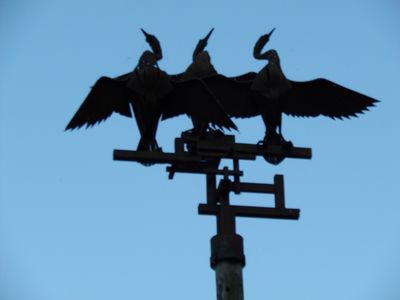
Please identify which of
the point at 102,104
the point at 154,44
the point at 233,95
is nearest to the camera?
the point at 233,95

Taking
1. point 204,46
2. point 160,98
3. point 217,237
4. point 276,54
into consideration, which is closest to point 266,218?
point 217,237

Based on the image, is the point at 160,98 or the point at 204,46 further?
the point at 204,46

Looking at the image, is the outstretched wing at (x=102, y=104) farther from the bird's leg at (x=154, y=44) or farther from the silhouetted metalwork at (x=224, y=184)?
the silhouetted metalwork at (x=224, y=184)

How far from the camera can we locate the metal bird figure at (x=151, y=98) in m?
8.17

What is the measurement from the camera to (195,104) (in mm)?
8320

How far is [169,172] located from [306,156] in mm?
1182

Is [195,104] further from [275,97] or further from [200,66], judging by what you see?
[200,66]

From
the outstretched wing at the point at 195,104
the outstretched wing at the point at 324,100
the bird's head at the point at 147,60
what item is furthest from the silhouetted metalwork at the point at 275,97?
the bird's head at the point at 147,60

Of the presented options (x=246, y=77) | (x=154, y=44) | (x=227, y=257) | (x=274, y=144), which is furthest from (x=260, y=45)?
(x=227, y=257)

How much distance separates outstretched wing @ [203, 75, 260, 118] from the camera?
28.1 feet

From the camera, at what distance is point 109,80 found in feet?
28.3

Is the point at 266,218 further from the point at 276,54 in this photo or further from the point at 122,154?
the point at 276,54

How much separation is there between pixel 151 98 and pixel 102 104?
814 millimetres

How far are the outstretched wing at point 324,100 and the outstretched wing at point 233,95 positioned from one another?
44cm
